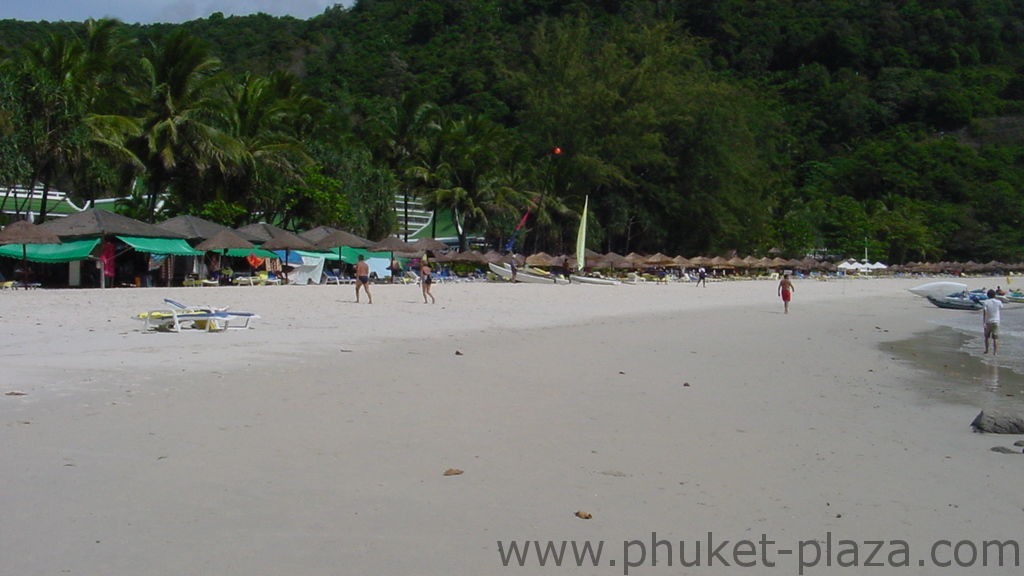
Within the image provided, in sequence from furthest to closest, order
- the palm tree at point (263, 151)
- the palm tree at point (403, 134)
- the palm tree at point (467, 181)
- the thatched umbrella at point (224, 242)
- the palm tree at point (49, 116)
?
1. the palm tree at point (403, 134)
2. the palm tree at point (467, 181)
3. the palm tree at point (263, 151)
4. the thatched umbrella at point (224, 242)
5. the palm tree at point (49, 116)

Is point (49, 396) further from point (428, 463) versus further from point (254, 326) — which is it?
point (254, 326)

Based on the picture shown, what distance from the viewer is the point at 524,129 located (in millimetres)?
54344

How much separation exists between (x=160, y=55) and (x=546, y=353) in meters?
26.7

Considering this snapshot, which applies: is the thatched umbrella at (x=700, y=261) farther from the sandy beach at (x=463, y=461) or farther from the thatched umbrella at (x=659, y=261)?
the sandy beach at (x=463, y=461)

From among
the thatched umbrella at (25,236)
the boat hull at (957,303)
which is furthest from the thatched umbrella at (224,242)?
the boat hull at (957,303)

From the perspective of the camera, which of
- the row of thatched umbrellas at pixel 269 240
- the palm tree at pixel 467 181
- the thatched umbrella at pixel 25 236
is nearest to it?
the thatched umbrella at pixel 25 236

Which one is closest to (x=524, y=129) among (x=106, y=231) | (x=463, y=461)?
(x=106, y=231)

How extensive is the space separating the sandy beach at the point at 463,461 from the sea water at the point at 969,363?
0.41 metres

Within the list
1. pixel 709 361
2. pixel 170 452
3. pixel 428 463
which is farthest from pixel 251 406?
pixel 709 361

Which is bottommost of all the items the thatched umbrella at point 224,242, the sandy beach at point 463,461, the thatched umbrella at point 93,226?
the sandy beach at point 463,461

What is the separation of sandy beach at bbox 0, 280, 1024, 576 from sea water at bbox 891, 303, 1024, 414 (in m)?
0.41

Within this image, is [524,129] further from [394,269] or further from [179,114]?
[179,114]

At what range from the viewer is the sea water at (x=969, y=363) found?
31.2 ft

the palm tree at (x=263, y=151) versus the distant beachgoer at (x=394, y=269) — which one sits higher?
the palm tree at (x=263, y=151)
